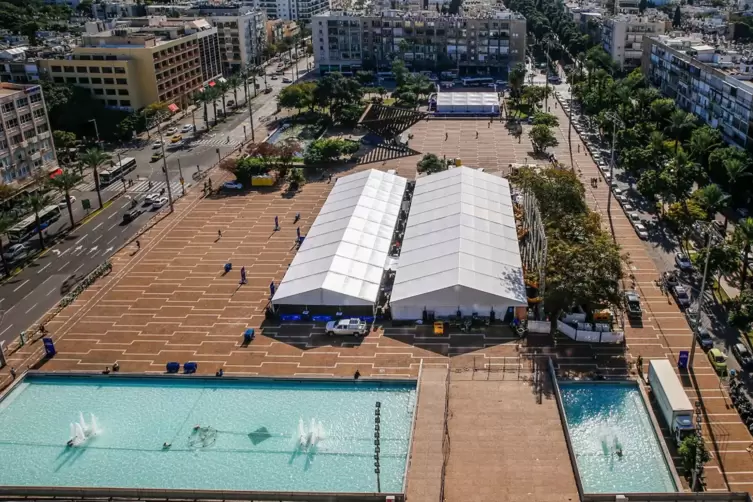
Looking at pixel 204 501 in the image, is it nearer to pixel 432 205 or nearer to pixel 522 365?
pixel 522 365

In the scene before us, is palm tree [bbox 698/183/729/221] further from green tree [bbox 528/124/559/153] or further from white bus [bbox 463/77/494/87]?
white bus [bbox 463/77/494/87]

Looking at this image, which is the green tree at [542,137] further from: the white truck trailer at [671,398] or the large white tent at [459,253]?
the white truck trailer at [671,398]

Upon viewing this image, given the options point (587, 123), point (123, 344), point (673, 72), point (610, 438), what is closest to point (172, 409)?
point (123, 344)

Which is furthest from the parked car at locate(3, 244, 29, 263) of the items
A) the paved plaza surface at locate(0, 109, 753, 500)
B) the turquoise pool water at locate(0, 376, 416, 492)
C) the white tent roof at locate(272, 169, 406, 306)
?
the white tent roof at locate(272, 169, 406, 306)

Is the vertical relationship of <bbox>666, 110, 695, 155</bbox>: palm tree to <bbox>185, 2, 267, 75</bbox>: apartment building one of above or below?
below

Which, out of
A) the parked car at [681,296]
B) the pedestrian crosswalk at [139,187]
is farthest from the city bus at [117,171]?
the parked car at [681,296]

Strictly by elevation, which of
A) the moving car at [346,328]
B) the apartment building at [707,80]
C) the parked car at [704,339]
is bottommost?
the parked car at [704,339]
